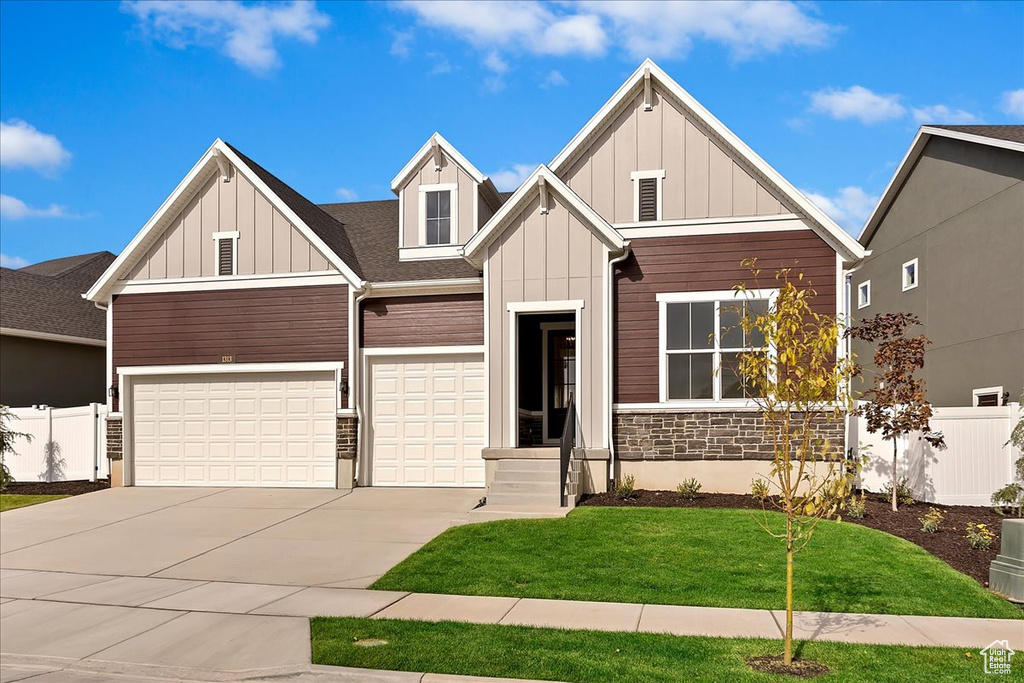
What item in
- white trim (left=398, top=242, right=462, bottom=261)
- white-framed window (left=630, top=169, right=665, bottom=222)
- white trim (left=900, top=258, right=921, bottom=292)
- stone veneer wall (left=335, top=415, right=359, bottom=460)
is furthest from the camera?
white trim (left=900, top=258, right=921, bottom=292)

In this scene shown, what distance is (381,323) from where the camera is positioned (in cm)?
1706

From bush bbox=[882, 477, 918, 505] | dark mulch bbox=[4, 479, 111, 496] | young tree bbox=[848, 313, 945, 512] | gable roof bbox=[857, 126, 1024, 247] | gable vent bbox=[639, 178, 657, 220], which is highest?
gable roof bbox=[857, 126, 1024, 247]

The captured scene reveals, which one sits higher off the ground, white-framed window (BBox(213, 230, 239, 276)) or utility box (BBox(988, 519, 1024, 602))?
white-framed window (BBox(213, 230, 239, 276))

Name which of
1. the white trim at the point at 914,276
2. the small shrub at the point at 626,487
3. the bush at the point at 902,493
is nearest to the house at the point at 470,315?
the small shrub at the point at 626,487

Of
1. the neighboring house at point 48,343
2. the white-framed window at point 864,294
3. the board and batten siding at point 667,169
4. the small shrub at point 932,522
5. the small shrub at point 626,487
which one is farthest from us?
the white-framed window at point 864,294

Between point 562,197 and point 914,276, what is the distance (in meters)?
11.9

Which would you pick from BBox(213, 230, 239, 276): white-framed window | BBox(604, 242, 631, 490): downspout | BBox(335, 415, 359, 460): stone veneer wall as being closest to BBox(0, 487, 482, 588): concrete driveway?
BBox(335, 415, 359, 460): stone veneer wall

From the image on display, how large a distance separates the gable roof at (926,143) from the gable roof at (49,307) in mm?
22028

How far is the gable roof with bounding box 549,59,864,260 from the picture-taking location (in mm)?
14750

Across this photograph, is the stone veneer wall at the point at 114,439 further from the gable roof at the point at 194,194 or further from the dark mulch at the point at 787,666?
the dark mulch at the point at 787,666

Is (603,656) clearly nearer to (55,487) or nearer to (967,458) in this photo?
(967,458)

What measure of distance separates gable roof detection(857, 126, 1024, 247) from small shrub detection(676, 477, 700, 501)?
379 inches

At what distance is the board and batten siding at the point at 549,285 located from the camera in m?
15.1

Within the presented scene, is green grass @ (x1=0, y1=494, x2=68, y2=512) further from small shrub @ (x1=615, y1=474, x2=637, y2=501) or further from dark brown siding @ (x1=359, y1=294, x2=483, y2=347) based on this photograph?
small shrub @ (x1=615, y1=474, x2=637, y2=501)
